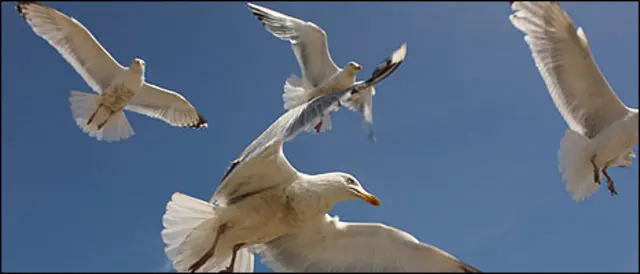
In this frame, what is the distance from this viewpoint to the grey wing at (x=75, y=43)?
8.00m

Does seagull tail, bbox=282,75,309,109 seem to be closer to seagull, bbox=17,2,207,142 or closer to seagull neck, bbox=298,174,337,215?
seagull, bbox=17,2,207,142

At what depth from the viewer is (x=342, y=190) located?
12.6ft

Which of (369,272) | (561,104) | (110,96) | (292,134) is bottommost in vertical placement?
(369,272)

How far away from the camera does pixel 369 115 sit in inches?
352

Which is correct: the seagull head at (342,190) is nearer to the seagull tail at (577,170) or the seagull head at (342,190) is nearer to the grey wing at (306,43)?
the seagull tail at (577,170)

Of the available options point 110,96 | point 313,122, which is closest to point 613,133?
point 313,122

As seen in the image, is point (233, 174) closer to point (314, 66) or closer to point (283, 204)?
point (283, 204)

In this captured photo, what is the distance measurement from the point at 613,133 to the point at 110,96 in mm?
5351

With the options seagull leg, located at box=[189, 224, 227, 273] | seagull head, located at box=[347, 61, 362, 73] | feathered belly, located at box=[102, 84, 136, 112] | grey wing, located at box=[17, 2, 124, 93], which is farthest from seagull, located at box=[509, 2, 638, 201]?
grey wing, located at box=[17, 2, 124, 93]

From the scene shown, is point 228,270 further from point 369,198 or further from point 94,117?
point 94,117

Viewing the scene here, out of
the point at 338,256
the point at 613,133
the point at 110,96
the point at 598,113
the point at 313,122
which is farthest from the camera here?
the point at 110,96

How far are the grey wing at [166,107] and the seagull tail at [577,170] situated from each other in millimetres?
4718

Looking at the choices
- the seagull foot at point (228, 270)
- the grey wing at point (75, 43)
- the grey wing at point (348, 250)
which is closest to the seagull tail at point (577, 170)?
the grey wing at point (348, 250)

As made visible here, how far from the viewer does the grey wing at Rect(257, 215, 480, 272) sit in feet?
13.0
